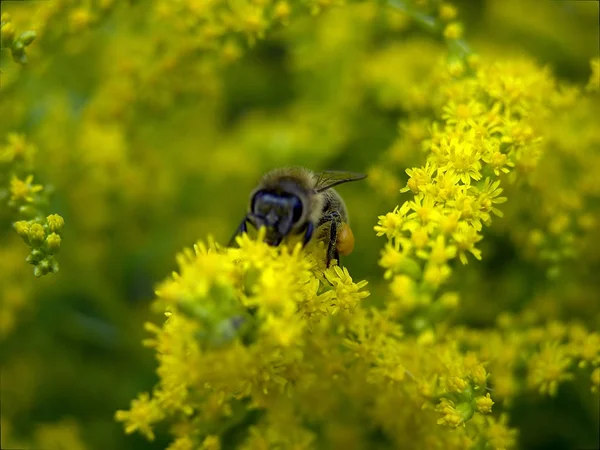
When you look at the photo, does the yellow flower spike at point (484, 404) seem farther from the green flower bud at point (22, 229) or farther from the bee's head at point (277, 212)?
the green flower bud at point (22, 229)

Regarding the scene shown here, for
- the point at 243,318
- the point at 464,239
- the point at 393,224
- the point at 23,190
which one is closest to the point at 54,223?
the point at 23,190

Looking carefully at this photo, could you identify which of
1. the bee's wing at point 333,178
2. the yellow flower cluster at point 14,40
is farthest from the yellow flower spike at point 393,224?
the yellow flower cluster at point 14,40

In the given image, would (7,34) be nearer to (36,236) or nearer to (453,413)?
(36,236)

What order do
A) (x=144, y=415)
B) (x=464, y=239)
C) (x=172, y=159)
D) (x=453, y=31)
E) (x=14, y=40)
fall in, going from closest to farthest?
(x=464, y=239) → (x=144, y=415) → (x=14, y=40) → (x=453, y=31) → (x=172, y=159)

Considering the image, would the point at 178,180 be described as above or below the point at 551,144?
above

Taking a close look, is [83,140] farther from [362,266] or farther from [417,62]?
[417,62]

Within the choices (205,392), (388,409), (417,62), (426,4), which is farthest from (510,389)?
(417,62)
